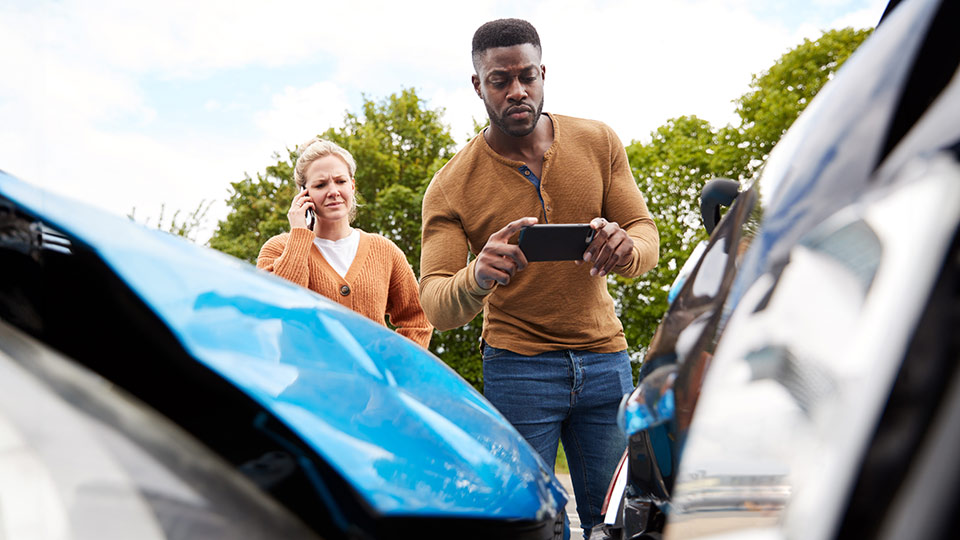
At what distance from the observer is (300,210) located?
375cm

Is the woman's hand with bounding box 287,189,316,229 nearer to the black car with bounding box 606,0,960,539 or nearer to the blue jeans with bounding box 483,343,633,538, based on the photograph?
the blue jeans with bounding box 483,343,633,538

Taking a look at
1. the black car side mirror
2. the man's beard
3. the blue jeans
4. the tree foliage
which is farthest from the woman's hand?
the tree foliage

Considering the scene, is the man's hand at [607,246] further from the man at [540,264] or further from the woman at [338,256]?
the woman at [338,256]

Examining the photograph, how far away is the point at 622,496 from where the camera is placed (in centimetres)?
115

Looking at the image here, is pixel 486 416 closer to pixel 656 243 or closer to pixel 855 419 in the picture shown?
pixel 855 419

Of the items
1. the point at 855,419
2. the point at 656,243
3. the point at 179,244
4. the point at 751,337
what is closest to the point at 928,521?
the point at 855,419

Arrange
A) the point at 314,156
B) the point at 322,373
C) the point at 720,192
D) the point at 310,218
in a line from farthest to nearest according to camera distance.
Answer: the point at 314,156 → the point at 310,218 → the point at 720,192 → the point at 322,373

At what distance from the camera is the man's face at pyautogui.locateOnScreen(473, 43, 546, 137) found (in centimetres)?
277

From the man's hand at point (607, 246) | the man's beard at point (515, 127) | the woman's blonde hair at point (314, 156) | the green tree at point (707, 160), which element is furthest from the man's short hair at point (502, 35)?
the green tree at point (707, 160)

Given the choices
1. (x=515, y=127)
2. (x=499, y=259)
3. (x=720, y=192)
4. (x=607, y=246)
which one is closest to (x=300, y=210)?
(x=515, y=127)

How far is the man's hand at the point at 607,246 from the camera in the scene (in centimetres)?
233

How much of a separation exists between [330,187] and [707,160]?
1784 cm

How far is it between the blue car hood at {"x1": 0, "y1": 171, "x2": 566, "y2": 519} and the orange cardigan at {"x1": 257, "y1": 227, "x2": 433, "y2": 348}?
8.44 ft

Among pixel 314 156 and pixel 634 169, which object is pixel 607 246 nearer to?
pixel 314 156
